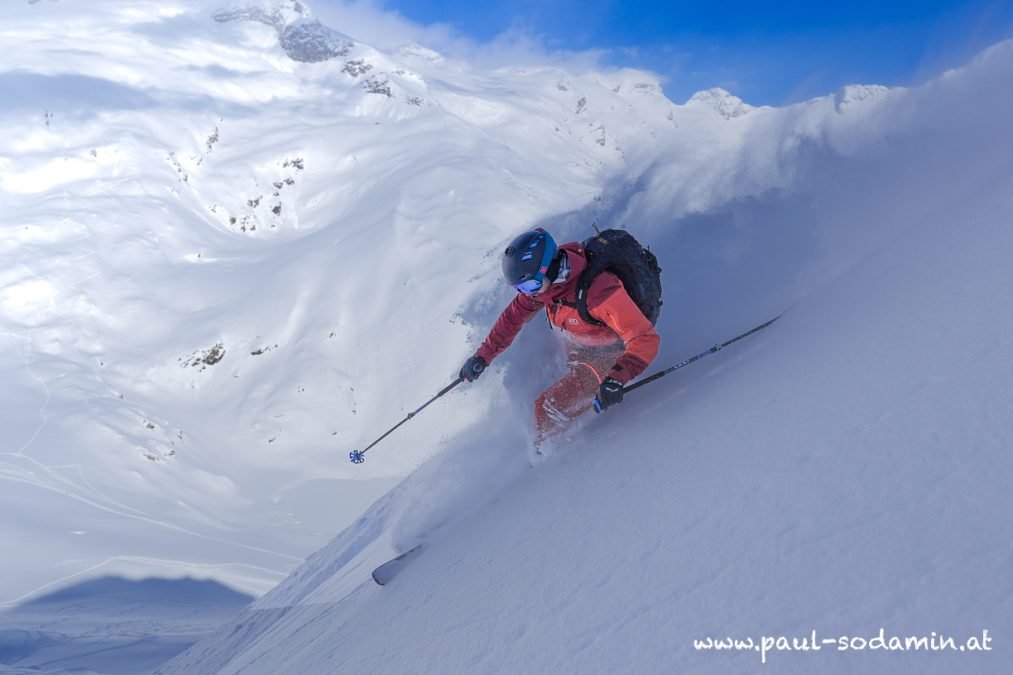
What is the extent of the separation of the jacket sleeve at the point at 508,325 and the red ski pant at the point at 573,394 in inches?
28.6

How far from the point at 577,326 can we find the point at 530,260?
713 mm

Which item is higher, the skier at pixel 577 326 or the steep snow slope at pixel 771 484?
the skier at pixel 577 326

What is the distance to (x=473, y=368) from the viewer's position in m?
5.54

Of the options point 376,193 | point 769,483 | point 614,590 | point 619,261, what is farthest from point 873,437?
point 376,193

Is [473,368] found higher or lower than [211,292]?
lower

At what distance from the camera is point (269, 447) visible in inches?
861

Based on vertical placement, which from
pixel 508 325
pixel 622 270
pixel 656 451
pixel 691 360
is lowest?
pixel 656 451

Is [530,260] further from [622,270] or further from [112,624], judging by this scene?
[112,624]

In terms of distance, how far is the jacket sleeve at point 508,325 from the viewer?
5410 millimetres

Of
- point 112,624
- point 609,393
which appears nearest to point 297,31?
point 112,624

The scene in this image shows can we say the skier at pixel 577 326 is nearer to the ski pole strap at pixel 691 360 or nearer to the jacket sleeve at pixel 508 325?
the jacket sleeve at pixel 508 325

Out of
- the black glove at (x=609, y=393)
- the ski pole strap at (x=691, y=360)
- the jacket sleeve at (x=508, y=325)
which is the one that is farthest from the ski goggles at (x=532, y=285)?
the ski pole strap at (x=691, y=360)

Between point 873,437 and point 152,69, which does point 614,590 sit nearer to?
point 873,437

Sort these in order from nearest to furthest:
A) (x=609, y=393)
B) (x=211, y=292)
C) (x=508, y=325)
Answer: (x=609, y=393) < (x=508, y=325) < (x=211, y=292)
